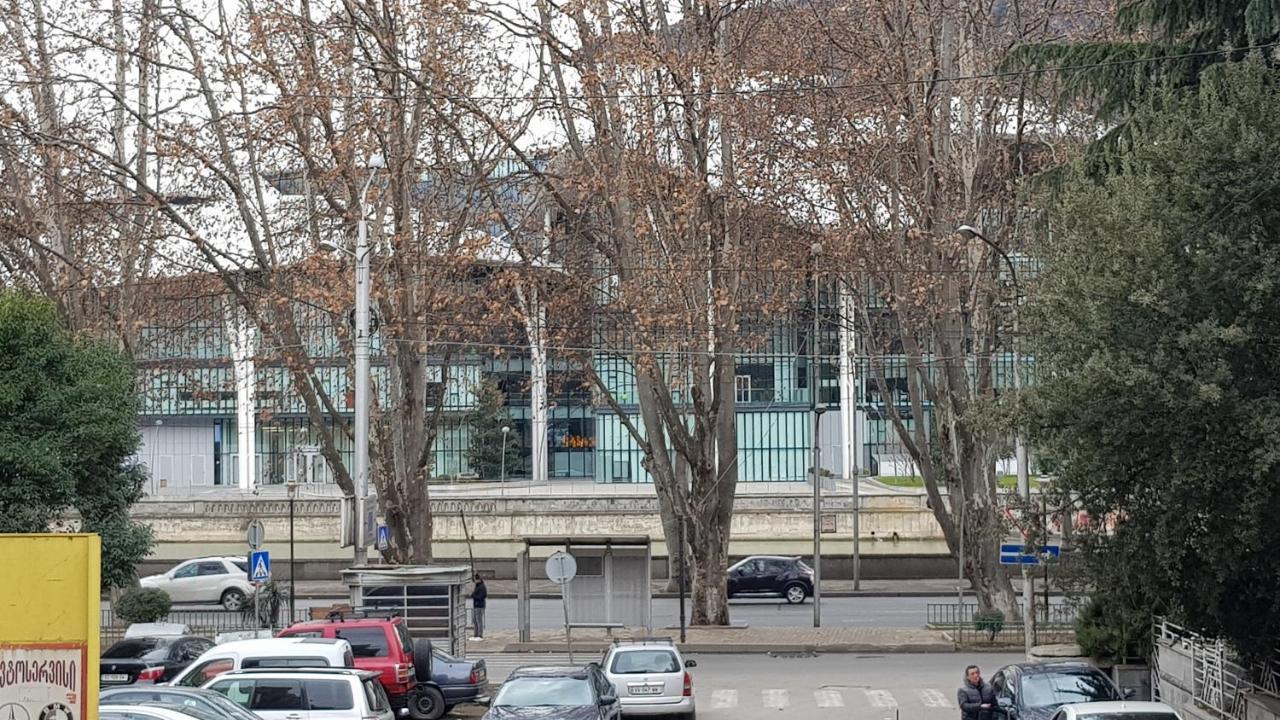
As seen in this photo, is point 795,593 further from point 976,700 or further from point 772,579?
point 976,700

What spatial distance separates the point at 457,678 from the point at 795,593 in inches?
913

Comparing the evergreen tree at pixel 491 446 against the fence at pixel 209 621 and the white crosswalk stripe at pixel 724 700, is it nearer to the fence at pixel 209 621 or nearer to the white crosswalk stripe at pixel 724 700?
the fence at pixel 209 621

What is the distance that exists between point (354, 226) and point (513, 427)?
5300 centimetres

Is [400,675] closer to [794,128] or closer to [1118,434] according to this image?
[1118,434]

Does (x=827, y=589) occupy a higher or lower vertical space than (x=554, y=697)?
lower

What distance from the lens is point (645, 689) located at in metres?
24.7

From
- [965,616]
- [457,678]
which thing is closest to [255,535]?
[457,678]

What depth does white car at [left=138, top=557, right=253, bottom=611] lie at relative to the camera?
4700cm

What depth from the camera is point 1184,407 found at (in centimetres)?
1845

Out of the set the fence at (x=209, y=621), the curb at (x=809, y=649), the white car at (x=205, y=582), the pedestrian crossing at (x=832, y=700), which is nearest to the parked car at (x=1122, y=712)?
the pedestrian crossing at (x=832, y=700)

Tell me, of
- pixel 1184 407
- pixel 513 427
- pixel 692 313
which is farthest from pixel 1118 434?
pixel 513 427

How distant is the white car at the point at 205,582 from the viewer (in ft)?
154

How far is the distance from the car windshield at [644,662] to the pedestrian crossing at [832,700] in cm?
160

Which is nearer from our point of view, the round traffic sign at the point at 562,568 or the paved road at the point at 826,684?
the paved road at the point at 826,684
